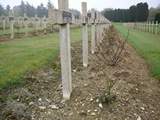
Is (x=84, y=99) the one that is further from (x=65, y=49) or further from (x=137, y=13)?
(x=137, y=13)

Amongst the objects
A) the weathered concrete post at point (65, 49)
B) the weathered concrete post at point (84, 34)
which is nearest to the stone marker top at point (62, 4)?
the weathered concrete post at point (65, 49)

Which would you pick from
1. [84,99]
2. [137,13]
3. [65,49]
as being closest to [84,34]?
[65,49]

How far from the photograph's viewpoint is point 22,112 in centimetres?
398

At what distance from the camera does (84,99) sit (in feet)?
15.2

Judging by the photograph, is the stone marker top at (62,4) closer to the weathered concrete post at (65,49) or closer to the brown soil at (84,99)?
the weathered concrete post at (65,49)

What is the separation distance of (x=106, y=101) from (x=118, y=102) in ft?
0.74

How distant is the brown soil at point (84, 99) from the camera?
4.09m

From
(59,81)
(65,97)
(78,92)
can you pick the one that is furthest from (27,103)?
(59,81)

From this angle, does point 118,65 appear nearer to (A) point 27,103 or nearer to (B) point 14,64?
(B) point 14,64

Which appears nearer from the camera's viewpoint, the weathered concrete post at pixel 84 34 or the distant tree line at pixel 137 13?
the weathered concrete post at pixel 84 34

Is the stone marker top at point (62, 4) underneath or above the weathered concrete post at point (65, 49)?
above

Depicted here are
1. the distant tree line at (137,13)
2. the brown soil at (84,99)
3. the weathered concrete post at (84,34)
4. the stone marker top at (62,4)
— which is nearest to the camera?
the brown soil at (84,99)

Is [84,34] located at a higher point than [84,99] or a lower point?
higher

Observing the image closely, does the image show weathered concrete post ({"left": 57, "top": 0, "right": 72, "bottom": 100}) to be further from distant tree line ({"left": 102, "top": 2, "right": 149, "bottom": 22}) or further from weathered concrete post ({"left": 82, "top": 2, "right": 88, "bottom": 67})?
distant tree line ({"left": 102, "top": 2, "right": 149, "bottom": 22})
